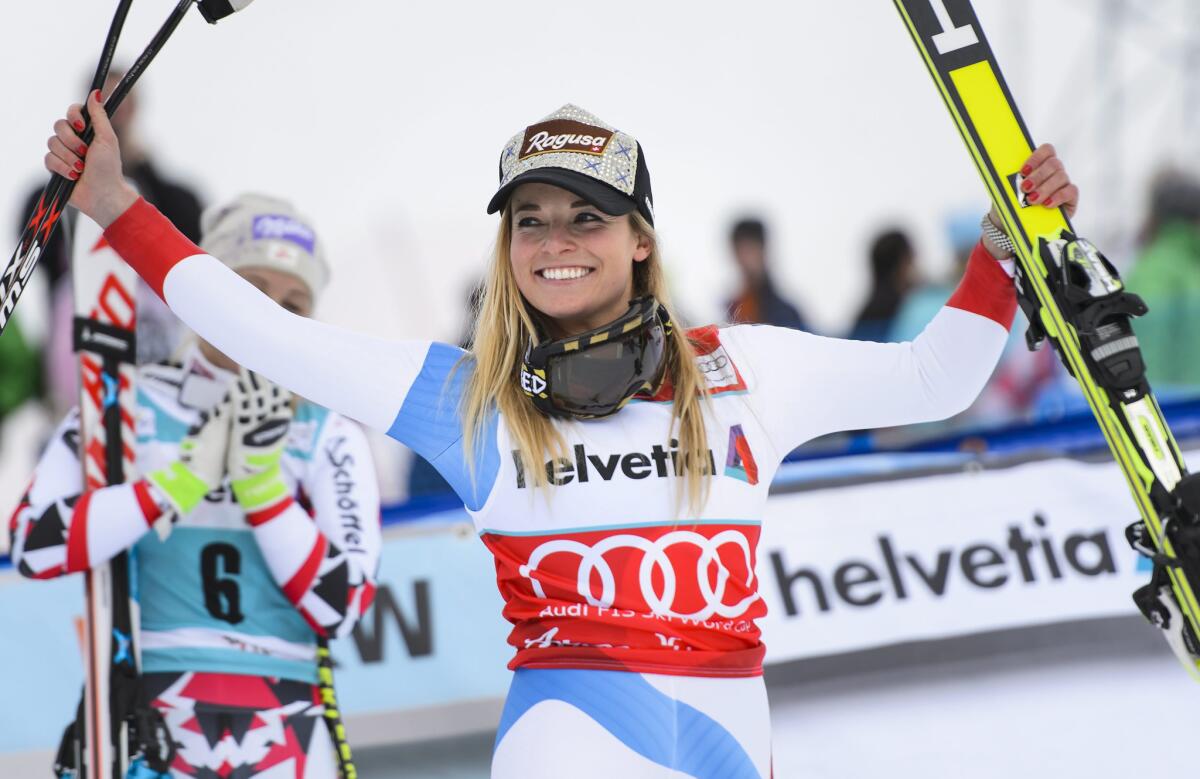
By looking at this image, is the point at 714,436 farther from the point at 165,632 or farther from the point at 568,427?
the point at 165,632

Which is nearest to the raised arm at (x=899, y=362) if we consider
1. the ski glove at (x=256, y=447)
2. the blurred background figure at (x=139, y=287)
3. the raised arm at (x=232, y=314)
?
the raised arm at (x=232, y=314)

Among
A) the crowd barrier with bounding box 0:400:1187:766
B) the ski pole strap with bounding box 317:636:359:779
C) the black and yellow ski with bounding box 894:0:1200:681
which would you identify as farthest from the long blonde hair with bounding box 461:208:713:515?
the crowd barrier with bounding box 0:400:1187:766

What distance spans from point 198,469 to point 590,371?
36.3 inches

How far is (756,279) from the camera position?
542 cm

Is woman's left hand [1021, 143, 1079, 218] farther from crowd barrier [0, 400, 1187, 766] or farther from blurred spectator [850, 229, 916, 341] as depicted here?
blurred spectator [850, 229, 916, 341]

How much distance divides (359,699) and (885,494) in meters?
1.39

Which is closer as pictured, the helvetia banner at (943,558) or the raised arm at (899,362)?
the raised arm at (899,362)

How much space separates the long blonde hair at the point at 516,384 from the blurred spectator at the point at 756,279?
3139 mm

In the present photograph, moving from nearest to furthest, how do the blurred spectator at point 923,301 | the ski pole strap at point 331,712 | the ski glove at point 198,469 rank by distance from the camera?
the ski glove at point 198,469
the ski pole strap at point 331,712
the blurred spectator at point 923,301

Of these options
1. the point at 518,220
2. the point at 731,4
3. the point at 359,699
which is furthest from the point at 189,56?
the point at 518,220

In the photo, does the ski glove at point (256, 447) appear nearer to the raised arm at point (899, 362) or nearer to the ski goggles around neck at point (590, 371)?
the ski goggles around neck at point (590, 371)

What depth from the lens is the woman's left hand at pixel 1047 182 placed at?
6.47ft

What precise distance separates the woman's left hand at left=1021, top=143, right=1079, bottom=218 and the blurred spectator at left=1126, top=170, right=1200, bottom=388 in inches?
98.3

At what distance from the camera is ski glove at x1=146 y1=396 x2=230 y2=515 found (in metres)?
2.41
